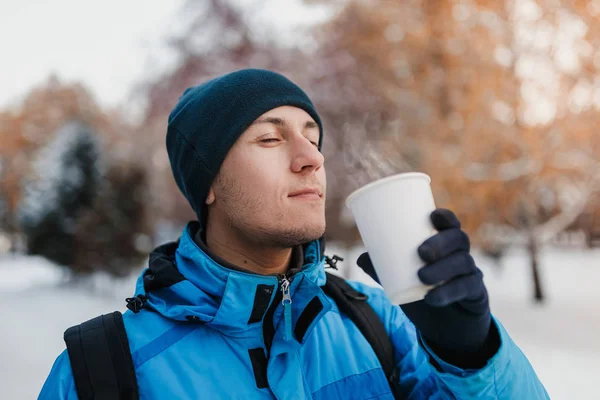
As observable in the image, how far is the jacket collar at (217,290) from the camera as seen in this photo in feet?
4.76


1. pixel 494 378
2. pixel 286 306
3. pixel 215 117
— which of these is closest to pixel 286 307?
pixel 286 306

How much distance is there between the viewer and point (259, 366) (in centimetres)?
147

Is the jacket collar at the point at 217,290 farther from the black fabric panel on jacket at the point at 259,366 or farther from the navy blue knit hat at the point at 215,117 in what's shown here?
the navy blue knit hat at the point at 215,117

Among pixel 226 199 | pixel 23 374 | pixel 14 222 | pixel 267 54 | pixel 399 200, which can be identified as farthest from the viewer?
pixel 14 222

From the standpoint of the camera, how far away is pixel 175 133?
193cm

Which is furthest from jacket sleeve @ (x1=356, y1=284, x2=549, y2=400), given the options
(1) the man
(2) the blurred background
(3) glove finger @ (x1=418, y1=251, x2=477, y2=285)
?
(2) the blurred background

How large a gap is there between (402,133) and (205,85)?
34.0ft

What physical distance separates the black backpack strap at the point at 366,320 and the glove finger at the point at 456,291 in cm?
59

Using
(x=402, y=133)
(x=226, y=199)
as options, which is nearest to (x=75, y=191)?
(x=402, y=133)

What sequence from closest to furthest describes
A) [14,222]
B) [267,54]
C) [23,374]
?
[23,374] < [267,54] < [14,222]

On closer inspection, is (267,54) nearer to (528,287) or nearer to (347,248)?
(347,248)

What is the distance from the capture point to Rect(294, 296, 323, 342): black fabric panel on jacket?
1506 millimetres

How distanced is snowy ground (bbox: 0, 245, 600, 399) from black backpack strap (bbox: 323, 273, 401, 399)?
546cm

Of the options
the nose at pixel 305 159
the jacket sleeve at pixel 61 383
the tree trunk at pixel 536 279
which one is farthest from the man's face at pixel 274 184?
the tree trunk at pixel 536 279
